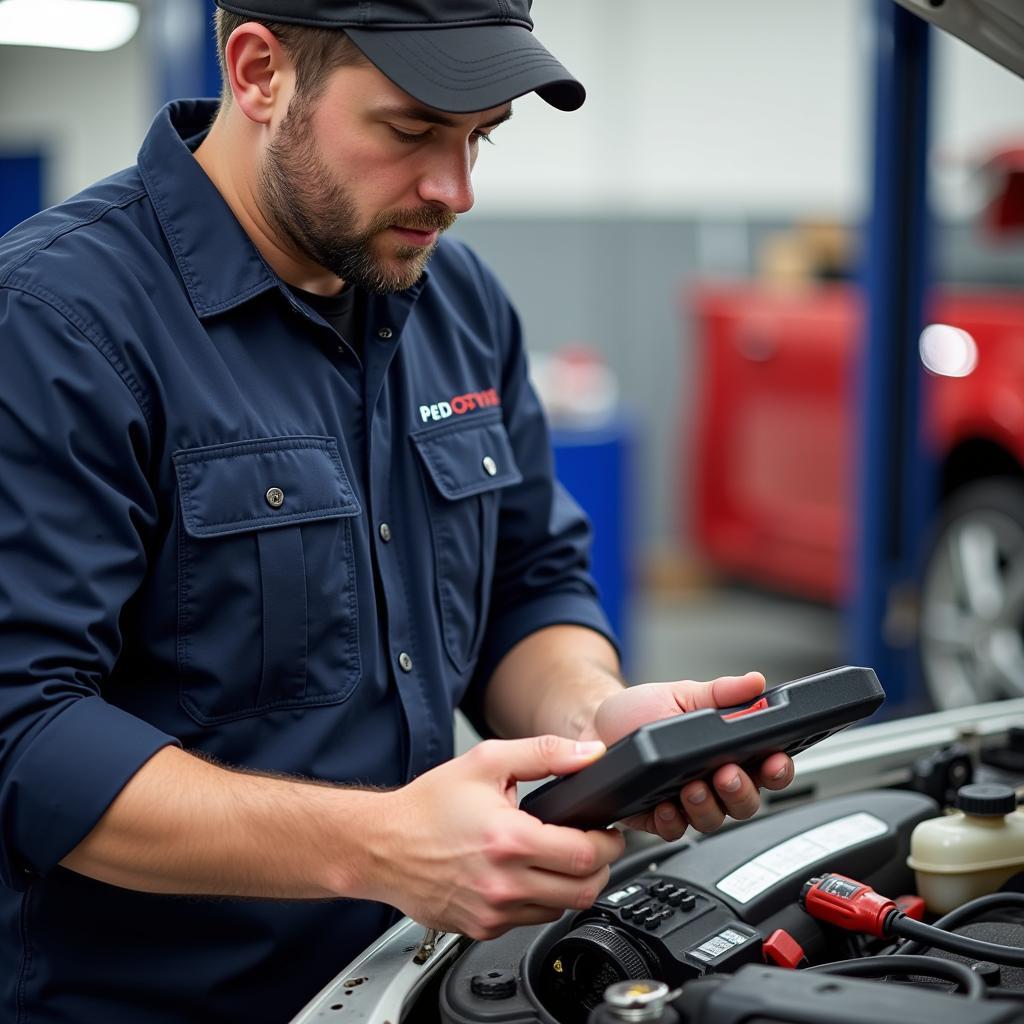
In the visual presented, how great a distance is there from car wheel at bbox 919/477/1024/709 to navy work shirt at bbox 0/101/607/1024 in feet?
7.75

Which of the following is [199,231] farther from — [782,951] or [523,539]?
[782,951]

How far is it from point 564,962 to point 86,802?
1.18 ft

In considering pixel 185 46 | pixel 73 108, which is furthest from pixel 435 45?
pixel 73 108

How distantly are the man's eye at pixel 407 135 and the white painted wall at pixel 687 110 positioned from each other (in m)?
5.04

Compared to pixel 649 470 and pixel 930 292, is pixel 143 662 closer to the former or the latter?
pixel 930 292

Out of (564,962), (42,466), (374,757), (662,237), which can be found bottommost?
(564,962)

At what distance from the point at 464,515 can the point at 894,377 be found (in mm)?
2211

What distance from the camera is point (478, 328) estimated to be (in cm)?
152

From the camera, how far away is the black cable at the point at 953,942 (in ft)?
3.38

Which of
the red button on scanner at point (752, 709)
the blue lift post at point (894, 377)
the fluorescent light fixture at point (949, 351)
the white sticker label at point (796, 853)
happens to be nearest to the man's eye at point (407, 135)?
the red button on scanner at point (752, 709)

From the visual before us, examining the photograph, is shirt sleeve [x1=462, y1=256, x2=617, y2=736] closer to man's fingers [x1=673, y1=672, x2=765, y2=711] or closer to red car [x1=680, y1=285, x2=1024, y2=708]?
man's fingers [x1=673, y1=672, x2=765, y2=711]

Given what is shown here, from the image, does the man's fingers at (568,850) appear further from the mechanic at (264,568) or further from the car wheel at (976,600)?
the car wheel at (976,600)

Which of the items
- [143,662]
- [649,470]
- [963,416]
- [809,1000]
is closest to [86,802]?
[143,662]

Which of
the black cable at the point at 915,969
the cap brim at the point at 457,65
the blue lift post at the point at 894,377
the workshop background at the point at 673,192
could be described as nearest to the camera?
the black cable at the point at 915,969
